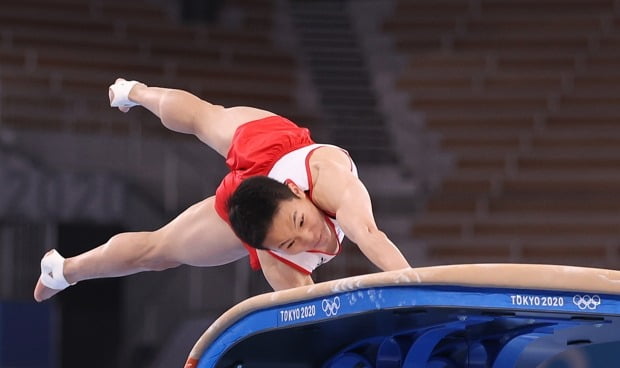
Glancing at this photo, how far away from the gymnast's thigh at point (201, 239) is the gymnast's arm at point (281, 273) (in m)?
0.13

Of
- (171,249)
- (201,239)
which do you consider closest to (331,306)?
(201,239)

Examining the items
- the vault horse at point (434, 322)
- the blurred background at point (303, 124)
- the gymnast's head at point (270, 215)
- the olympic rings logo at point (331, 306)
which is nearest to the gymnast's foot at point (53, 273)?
the gymnast's head at point (270, 215)

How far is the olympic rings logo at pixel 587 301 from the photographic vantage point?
5.59 ft

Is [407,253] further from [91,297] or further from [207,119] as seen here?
[207,119]

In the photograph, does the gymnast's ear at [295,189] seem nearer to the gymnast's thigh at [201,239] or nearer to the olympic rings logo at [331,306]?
the gymnast's thigh at [201,239]

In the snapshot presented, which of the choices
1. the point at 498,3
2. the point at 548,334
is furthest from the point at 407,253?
the point at 548,334

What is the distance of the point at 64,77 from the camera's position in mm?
8219

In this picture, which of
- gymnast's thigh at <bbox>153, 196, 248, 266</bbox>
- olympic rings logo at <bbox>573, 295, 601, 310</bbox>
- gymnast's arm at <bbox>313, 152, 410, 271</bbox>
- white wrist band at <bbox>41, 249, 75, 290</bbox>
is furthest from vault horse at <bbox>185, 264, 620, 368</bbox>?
white wrist band at <bbox>41, 249, 75, 290</bbox>

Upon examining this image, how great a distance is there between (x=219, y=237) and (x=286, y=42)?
7.08 metres

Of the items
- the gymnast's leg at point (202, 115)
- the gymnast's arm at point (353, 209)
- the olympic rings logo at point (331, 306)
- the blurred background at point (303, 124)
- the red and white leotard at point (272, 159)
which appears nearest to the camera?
the olympic rings logo at point (331, 306)

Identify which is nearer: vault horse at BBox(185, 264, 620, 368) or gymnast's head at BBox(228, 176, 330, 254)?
vault horse at BBox(185, 264, 620, 368)

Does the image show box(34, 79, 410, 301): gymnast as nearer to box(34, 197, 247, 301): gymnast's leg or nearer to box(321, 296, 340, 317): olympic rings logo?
box(34, 197, 247, 301): gymnast's leg

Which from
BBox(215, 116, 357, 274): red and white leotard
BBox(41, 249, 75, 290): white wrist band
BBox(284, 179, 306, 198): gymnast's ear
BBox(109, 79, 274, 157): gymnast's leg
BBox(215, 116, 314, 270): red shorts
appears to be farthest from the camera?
BBox(41, 249, 75, 290): white wrist band

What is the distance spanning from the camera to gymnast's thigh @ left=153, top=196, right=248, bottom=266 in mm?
3178
